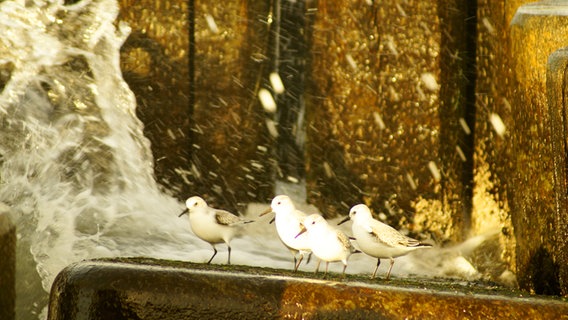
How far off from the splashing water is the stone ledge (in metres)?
2.40

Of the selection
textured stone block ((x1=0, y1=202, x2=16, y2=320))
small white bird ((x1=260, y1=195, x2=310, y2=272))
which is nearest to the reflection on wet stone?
small white bird ((x1=260, y1=195, x2=310, y2=272))

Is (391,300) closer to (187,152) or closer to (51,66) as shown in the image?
(187,152)

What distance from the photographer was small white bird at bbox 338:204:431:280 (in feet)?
14.1

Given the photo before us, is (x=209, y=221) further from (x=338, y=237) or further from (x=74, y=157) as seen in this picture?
(x=74, y=157)

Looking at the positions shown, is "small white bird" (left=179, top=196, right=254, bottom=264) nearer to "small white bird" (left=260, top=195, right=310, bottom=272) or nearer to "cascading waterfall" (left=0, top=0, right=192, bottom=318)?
"small white bird" (left=260, top=195, right=310, bottom=272)

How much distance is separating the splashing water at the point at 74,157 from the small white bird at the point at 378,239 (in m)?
1.76

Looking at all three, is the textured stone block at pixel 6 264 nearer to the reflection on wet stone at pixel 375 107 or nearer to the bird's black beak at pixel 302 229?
the bird's black beak at pixel 302 229

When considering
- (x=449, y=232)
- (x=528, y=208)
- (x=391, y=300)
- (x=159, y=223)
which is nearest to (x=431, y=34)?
(x=449, y=232)

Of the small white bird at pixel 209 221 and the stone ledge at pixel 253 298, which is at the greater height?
the stone ledge at pixel 253 298

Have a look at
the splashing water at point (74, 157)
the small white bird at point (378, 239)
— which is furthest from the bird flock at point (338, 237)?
the splashing water at point (74, 157)

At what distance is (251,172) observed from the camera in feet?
19.7

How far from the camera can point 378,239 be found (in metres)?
4.34

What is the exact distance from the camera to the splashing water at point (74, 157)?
6176mm

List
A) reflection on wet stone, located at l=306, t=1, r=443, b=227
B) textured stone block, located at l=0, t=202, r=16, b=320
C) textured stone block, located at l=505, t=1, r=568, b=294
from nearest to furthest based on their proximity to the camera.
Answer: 1. textured stone block, located at l=505, t=1, r=568, b=294
2. textured stone block, located at l=0, t=202, r=16, b=320
3. reflection on wet stone, located at l=306, t=1, r=443, b=227
